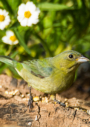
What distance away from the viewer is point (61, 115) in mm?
2096

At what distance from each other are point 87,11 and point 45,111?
2164 mm

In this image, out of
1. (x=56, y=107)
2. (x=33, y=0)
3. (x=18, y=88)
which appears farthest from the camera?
(x=33, y=0)

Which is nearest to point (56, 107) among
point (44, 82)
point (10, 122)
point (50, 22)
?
point (44, 82)

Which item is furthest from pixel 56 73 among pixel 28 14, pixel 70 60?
pixel 28 14

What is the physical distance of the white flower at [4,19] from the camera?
2.88 m

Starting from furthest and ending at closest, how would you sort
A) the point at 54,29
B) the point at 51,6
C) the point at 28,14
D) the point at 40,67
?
the point at 54,29, the point at 51,6, the point at 28,14, the point at 40,67

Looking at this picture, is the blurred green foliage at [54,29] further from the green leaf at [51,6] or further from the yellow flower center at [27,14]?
the yellow flower center at [27,14]

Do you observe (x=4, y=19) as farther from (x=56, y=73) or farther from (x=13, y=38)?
(x=56, y=73)

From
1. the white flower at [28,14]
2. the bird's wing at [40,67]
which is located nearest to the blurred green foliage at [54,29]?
the white flower at [28,14]

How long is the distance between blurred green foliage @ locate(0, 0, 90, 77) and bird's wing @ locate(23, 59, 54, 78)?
0.83m

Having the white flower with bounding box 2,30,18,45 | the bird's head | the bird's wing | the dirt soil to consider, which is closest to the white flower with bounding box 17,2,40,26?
the white flower with bounding box 2,30,18,45

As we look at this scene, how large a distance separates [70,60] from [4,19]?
1322mm

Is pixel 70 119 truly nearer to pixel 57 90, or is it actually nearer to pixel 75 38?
pixel 57 90

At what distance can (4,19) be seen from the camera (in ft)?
9.67
